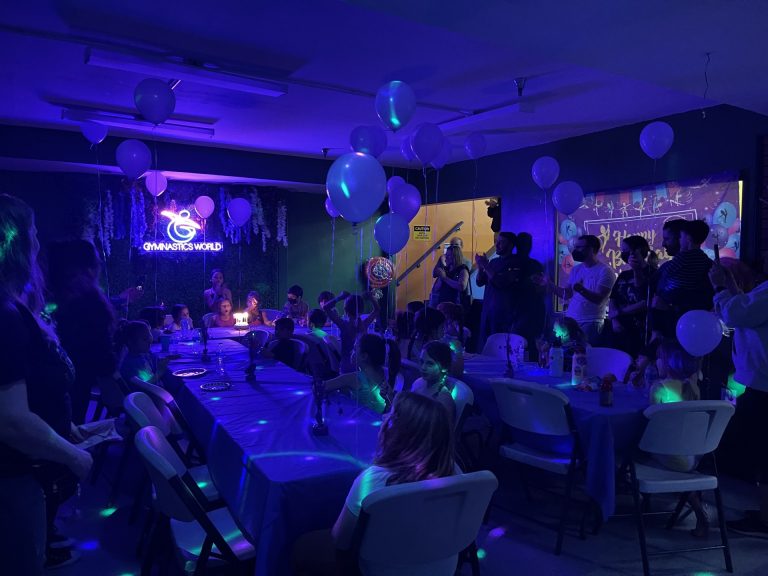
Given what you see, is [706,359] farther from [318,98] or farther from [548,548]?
[318,98]

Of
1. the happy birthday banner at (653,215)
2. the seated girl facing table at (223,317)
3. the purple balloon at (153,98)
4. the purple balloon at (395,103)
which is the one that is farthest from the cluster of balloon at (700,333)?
the seated girl facing table at (223,317)

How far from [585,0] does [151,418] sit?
2795 millimetres

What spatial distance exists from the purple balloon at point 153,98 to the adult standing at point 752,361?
392cm

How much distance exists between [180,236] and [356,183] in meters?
5.85

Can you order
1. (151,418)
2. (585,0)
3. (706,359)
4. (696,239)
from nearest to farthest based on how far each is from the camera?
(585,0) → (151,418) → (696,239) → (706,359)

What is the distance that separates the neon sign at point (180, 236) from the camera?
8055 mm

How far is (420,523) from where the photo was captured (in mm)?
1639

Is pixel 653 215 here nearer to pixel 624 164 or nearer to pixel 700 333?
pixel 624 164

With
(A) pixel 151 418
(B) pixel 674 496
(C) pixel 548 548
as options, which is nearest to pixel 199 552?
(A) pixel 151 418

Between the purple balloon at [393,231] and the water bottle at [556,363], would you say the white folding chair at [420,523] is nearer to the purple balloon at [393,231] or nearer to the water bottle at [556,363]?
the water bottle at [556,363]

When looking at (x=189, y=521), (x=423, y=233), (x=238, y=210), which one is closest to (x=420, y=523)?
(x=189, y=521)

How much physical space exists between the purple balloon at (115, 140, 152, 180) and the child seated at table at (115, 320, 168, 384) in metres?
2.16

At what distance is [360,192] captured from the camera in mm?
3176

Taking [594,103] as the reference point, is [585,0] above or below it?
below
